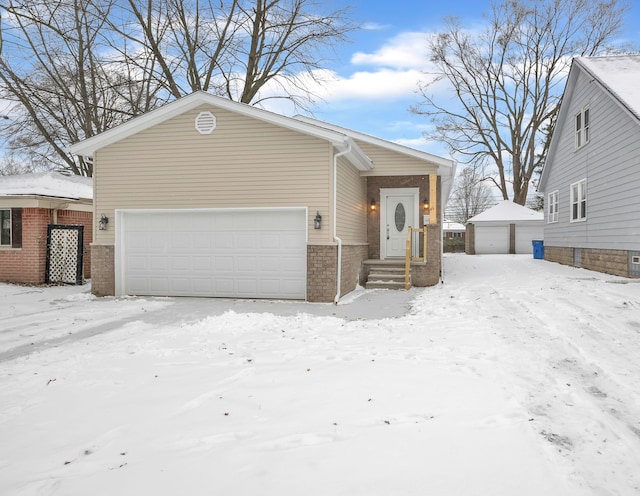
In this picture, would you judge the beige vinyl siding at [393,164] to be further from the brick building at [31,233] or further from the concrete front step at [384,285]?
the brick building at [31,233]

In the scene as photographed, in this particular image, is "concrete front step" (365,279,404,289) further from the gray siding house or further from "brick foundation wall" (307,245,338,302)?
the gray siding house

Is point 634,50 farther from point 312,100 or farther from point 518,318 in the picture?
point 518,318

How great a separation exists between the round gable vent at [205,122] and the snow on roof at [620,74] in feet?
32.1

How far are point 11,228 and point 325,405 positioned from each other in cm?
1349

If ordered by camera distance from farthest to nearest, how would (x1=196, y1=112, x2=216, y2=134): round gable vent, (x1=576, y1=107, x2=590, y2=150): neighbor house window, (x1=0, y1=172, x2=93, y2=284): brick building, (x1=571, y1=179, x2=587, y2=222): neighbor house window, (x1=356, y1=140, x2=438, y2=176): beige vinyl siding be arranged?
(x1=571, y1=179, x2=587, y2=222): neighbor house window
(x1=576, y1=107, x2=590, y2=150): neighbor house window
(x1=0, y1=172, x2=93, y2=284): brick building
(x1=356, y1=140, x2=438, y2=176): beige vinyl siding
(x1=196, y1=112, x2=216, y2=134): round gable vent

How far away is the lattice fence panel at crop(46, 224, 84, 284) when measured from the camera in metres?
13.0

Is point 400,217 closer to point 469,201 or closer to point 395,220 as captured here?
point 395,220

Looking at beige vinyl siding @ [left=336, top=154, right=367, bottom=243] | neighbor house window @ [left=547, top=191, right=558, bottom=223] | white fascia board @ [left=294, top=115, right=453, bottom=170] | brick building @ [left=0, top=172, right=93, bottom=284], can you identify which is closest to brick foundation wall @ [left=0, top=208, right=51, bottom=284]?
brick building @ [left=0, top=172, right=93, bottom=284]

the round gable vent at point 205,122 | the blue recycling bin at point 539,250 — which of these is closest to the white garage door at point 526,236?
the blue recycling bin at point 539,250

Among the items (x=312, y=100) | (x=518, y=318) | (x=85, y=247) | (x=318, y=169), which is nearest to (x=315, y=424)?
(x=518, y=318)

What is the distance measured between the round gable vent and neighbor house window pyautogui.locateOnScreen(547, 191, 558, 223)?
46.7 ft

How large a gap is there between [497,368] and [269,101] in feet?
58.7

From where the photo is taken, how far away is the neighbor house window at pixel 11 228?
13.1 meters

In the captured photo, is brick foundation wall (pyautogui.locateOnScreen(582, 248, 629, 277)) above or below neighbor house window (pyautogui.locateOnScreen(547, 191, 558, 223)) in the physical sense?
below
